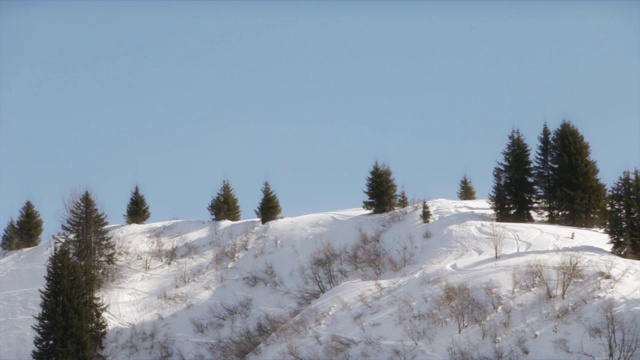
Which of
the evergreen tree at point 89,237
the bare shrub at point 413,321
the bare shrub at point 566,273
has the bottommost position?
the bare shrub at point 413,321

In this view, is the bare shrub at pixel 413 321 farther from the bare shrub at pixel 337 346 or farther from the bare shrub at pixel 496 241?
the bare shrub at pixel 496 241

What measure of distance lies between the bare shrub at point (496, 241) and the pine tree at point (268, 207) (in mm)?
17384

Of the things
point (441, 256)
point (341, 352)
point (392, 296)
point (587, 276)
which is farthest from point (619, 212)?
point (341, 352)

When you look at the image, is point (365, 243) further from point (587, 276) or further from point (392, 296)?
point (587, 276)

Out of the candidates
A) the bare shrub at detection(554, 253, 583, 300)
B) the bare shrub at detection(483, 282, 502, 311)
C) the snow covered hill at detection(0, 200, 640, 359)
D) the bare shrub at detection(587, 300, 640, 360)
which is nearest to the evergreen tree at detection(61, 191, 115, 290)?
the snow covered hill at detection(0, 200, 640, 359)

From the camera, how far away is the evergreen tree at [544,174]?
3788 cm

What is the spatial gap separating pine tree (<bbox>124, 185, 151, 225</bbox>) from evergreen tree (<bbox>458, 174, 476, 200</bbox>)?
101ft

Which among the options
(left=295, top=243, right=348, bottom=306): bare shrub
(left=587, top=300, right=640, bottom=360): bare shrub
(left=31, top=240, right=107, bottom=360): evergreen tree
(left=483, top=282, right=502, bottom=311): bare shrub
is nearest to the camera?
(left=587, top=300, right=640, bottom=360): bare shrub

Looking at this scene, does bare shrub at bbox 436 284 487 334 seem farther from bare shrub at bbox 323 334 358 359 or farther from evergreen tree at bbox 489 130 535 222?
evergreen tree at bbox 489 130 535 222

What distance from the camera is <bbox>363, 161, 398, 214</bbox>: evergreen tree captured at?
41625mm

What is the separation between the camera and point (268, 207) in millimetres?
43938

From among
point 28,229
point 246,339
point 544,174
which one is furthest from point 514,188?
point 28,229

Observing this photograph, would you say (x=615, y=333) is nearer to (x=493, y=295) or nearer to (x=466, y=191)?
(x=493, y=295)

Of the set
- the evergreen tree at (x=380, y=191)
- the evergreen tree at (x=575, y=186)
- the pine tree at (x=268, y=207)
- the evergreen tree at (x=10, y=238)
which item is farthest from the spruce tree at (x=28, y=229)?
the evergreen tree at (x=575, y=186)
